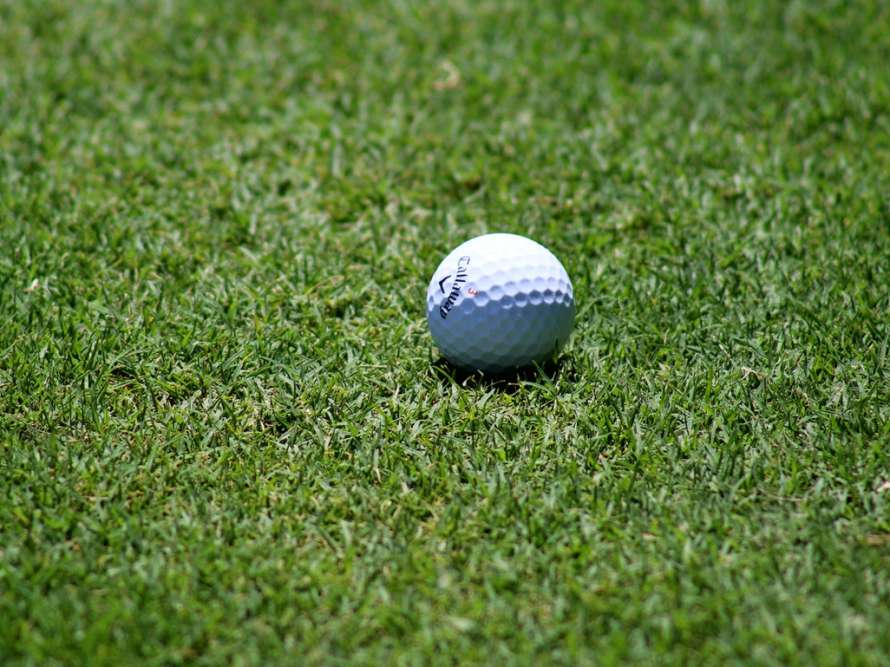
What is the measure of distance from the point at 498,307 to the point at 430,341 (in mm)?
479

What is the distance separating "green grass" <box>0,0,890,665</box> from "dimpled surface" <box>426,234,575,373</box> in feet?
0.47

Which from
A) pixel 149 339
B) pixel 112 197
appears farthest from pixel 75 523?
pixel 112 197

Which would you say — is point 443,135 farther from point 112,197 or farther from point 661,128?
point 112,197

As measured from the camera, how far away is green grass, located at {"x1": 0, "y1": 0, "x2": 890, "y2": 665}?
2961 mm

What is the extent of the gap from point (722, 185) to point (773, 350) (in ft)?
5.29

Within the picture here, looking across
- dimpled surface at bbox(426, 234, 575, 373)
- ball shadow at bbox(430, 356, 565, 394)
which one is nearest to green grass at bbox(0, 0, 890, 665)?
ball shadow at bbox(430, 356, 565, 394)

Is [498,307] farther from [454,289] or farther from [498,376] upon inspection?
[498,376]

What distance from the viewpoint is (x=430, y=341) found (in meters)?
4.31

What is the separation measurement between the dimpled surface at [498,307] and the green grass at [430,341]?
14cm

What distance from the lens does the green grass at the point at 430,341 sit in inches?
117

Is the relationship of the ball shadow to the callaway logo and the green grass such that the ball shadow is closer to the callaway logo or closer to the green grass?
the green grass

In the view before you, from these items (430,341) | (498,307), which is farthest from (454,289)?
(430,341)

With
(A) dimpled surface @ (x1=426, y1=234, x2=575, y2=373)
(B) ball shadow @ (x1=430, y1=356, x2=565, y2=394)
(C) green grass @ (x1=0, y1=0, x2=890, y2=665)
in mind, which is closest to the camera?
(C) green grass @ (x1=0, y1=0, x2=890, y2=665)

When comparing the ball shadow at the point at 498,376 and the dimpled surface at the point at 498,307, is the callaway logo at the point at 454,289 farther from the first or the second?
the ball shadow at the point at 498,376
